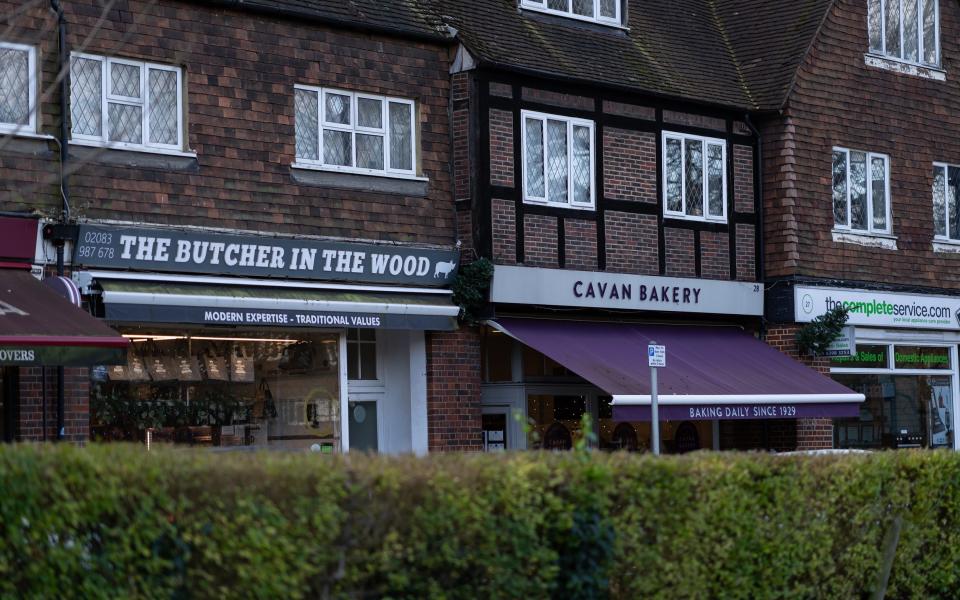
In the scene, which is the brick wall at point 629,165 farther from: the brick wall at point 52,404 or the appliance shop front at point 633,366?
the brick wall at point 52,404

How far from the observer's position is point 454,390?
65.3 feet

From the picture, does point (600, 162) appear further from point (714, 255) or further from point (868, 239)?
point (868, 239)

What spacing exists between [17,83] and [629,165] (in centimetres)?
904

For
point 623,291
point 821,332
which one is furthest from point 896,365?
point 623,291

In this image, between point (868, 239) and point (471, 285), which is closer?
point (471, 285)

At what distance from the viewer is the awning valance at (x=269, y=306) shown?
16.5 m

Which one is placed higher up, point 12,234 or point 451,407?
point 12,234

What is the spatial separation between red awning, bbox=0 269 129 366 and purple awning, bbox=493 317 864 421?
6499 millimetres

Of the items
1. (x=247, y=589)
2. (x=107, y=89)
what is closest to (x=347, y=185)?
(x=107, y=89)

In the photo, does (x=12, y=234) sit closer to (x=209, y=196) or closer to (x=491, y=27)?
(x=209, y=196)

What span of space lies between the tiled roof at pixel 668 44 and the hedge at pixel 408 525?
10575mm

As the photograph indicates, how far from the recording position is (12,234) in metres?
15.7

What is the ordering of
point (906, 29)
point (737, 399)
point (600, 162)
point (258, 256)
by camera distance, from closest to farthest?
point (258, 256)
point (737, 399)
point (600, 162)
point (906, 29)

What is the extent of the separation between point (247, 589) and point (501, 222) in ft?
40.9
